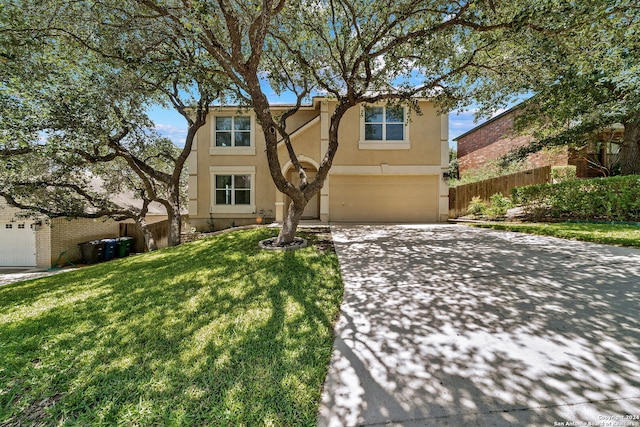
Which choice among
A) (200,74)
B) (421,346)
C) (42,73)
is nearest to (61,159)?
(42,73)

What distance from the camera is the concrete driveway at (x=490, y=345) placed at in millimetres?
1956

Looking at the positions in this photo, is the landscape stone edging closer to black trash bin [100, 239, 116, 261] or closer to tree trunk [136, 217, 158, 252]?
tree trunk [136, 217, 158, 252]

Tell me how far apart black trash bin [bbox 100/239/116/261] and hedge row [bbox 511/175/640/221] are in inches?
850

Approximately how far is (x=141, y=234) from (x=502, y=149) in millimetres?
24532

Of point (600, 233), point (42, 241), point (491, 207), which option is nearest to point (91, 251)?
point (42, 241)

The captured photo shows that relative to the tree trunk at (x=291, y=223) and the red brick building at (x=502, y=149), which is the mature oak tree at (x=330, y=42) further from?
the red brick building at (x=502, y=149)

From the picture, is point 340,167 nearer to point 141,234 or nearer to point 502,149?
point 502,149

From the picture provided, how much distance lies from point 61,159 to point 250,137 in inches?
282

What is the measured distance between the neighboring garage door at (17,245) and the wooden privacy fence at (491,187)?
75.4 ft

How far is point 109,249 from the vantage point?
1521 cm

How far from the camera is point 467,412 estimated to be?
1933 mm

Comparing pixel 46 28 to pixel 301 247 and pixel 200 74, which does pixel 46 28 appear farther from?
pixel 301 247

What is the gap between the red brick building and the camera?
44.6 ft

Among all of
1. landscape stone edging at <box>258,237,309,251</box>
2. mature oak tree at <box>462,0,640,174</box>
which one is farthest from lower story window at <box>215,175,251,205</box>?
mature oak tree at <box>462,0,640,174</box>
